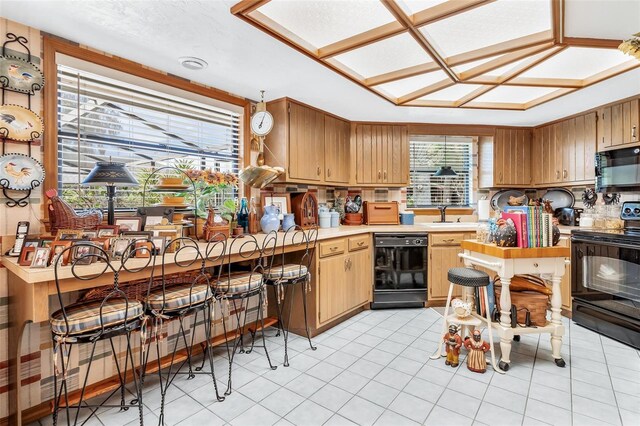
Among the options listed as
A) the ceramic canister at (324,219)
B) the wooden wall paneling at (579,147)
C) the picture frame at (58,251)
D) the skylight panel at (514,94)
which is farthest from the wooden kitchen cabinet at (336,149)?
the wooden wall paneling at (579,147)

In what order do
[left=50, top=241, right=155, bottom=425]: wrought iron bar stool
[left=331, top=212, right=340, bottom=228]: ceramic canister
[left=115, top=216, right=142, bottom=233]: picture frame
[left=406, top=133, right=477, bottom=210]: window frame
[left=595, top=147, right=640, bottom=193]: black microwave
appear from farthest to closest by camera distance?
1. [left=406, top=133, right=477, bottom=210]: window frame
2. [left=331, top=212, right=340, bottom=228]: ceramic canister
3. [left=595, top=147, right=640, bottom=193]: black microwave
4. [left=115, top=216, right=142, bottom=233]: picture frame
5. [left=50, top=241, right=155, bottom=425]: wrought iron bar stool

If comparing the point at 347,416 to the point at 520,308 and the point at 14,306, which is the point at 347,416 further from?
the point at 14,306

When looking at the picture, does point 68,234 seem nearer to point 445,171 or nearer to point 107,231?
point 107,231

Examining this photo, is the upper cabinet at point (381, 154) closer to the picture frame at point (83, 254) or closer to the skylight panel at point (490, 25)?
the skylight panel at point (490, 25)

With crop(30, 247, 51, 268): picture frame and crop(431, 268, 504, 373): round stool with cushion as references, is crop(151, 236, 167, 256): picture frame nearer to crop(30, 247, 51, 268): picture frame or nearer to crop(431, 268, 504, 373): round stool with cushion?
crop(30, 247, 51, 268): picture frame

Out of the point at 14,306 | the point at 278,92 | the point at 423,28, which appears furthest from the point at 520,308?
the point at 14,306

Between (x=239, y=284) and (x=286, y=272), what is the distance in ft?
1.40

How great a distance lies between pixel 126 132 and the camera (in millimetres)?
2354

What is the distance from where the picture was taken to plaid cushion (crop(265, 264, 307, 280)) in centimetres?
247

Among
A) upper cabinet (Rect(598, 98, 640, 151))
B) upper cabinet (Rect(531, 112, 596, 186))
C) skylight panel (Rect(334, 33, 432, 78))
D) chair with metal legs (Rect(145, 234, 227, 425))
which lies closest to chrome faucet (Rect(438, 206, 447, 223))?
upper cabinet (Rect(531, 112, 596, 186))

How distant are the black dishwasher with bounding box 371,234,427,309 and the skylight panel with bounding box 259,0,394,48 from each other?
2.23 metres

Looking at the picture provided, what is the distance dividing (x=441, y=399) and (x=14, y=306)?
252cm

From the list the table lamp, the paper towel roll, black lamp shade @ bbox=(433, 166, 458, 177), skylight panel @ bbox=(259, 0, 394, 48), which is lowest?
the paper towel roll

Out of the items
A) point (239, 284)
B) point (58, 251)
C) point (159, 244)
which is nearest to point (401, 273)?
point (239, 284)
